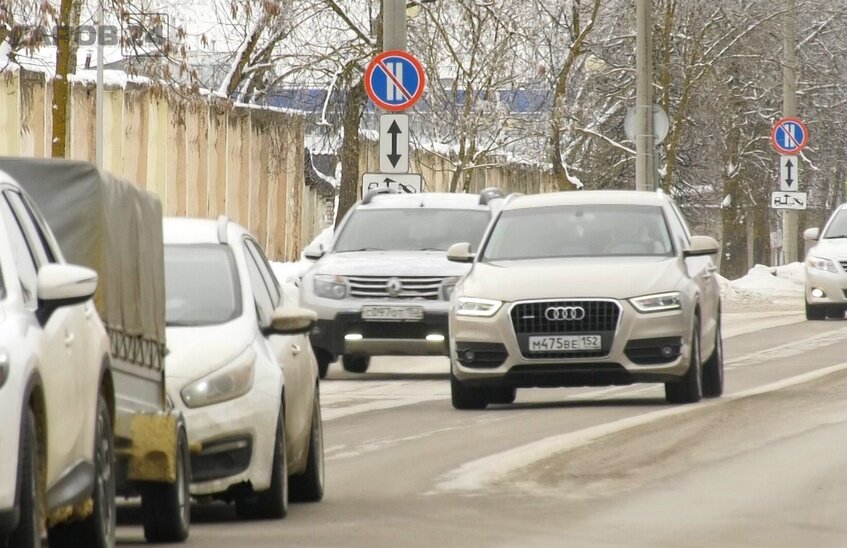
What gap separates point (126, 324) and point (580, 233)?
28.3ft

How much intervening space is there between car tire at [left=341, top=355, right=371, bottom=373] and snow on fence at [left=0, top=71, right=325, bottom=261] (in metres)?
8.05

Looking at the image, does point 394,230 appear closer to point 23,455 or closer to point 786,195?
point 23,455

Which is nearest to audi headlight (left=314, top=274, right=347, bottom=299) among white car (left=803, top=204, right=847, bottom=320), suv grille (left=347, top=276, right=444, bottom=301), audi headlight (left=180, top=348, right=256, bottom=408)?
suv grille (left=347, top=276, right=444, bottom=301)

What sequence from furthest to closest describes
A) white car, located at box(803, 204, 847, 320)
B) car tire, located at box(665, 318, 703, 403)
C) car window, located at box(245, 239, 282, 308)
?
white car, located at box(803, 204, 847, 320) → car tire, located at box(665, 318, 703, 403) → car window, located at box(245, 239, 282, 308)

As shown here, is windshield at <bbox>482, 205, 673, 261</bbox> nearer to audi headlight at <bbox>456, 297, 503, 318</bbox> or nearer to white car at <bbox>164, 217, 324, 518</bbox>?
audi headlight at <bbox>456, 297, 503, 318</bbox>

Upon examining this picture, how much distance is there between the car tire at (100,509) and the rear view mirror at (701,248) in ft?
30.0

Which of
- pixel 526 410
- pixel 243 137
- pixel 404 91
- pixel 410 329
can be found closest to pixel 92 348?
pixel 526 410

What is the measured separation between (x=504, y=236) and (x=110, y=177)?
8727mm

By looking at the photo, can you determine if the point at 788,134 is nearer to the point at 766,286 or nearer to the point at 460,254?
the point at 766,286

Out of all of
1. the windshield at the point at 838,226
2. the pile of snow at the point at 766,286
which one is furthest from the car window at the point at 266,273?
the pile of snow at the point at 766,286

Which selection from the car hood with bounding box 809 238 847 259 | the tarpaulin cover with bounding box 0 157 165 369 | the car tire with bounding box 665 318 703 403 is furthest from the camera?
the car hood with bounding box 809 238 847 259

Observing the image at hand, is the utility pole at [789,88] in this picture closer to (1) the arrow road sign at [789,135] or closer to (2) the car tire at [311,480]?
(1) the arrow road sign at [789,135]

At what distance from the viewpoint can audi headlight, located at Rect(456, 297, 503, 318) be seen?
1656 centimetres

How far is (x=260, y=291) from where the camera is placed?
1134 centimetres
